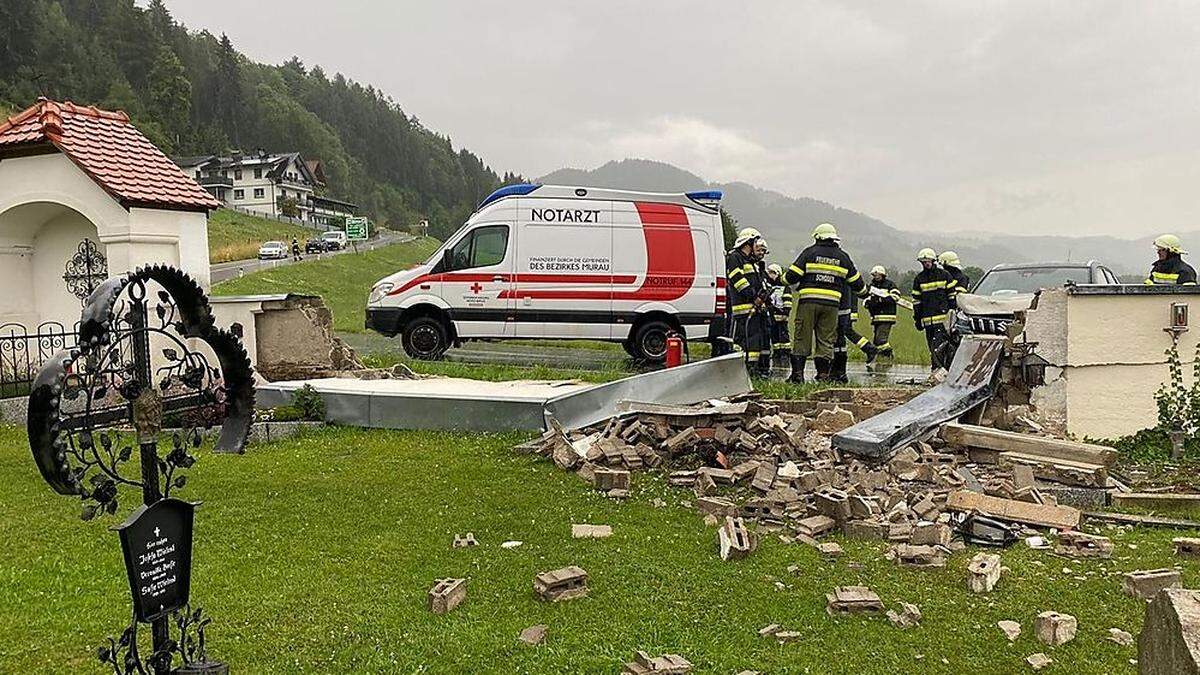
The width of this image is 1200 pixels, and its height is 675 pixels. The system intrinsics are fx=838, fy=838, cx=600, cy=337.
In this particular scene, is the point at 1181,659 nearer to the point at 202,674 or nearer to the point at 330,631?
the point at 202,674

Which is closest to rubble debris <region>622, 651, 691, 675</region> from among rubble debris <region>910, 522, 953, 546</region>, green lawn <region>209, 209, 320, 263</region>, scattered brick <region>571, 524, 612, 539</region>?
scattered brick <region>571, 524, 612, 539</region>

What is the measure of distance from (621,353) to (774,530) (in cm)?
1103

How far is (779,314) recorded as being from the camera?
15086mm

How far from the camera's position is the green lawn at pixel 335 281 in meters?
25.6

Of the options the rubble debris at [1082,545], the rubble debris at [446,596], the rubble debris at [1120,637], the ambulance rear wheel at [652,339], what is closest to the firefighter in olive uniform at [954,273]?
the ambulance rear wheel at [652,339]

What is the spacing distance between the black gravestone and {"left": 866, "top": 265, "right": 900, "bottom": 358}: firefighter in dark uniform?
13111 mm

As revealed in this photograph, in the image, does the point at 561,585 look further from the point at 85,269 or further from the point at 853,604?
the point at 85,269

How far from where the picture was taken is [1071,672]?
3.74 m

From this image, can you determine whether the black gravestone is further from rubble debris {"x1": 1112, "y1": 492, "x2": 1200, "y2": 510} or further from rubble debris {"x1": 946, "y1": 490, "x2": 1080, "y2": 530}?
rubble debris {"x1": 1112, "y1": 492, "x2": 1200, "y2": 510}

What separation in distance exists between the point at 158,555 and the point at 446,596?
173 cm

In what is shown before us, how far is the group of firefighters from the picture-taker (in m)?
11.6

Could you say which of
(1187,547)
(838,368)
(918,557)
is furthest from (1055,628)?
(838,368)

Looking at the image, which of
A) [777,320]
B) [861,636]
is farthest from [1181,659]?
[777,320]

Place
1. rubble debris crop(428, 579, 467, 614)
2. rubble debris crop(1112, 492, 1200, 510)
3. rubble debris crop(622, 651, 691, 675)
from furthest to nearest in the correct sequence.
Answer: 1. rubble debris crop(1112, 492, 1200, 510)
2. rubble debris crop(428, 579, 467, 614)
3. rubble debris crop(622, 651, 691, 675)
